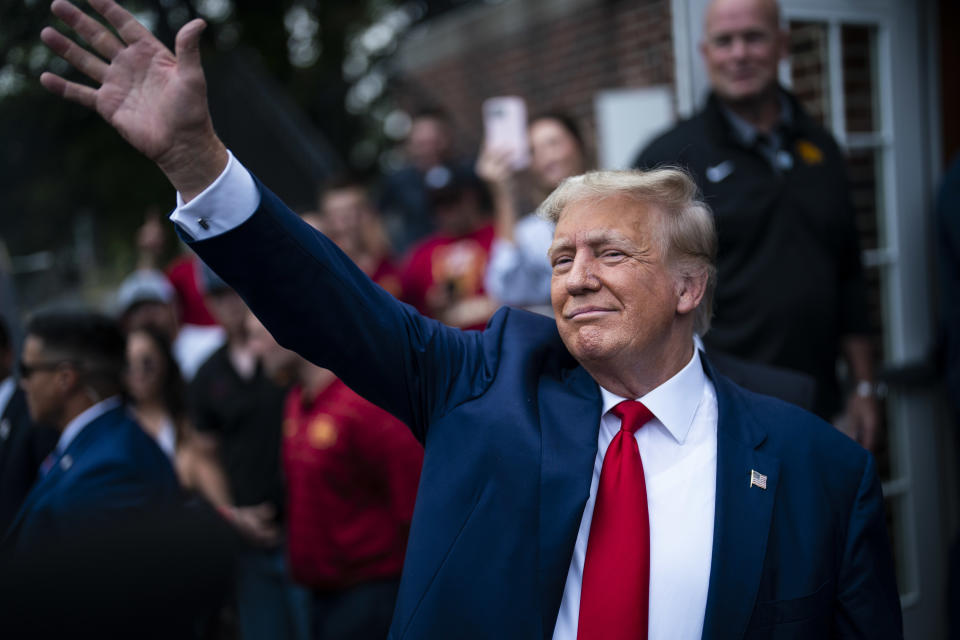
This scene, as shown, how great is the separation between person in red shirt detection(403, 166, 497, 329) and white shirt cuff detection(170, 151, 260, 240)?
8.74 ft

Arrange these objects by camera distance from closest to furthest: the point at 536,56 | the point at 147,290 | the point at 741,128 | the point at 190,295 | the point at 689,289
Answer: the point at 689,289
the point at 741,128
the point at 147,290
the point at 190,295
the point at 536,56

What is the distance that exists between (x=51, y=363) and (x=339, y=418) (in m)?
1.01

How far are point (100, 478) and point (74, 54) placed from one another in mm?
1443

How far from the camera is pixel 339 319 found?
185 centimetres

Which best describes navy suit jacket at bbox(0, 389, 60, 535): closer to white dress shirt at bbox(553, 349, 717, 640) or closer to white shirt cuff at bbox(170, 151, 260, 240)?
white shirt cuff at bbox(170, 151, 260, 240)

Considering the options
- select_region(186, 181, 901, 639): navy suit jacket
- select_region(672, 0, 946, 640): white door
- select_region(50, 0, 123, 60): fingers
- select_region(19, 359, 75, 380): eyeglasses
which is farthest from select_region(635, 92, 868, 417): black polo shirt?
select_region(19, 359, 75, 380): eyeglasses

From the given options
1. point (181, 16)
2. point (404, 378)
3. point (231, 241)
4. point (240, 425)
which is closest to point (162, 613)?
point (231, 241)

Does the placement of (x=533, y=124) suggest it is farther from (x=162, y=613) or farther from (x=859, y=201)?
(x=162, y=613)

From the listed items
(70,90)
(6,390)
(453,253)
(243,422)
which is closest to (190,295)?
(243,422)

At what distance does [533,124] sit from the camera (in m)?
4.13

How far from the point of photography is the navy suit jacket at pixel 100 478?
271cm

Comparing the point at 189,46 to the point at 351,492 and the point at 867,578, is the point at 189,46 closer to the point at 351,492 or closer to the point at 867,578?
the point at 867,578

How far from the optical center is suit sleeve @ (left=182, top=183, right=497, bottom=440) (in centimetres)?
179

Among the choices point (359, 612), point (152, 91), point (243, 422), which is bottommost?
point (359, 612)
